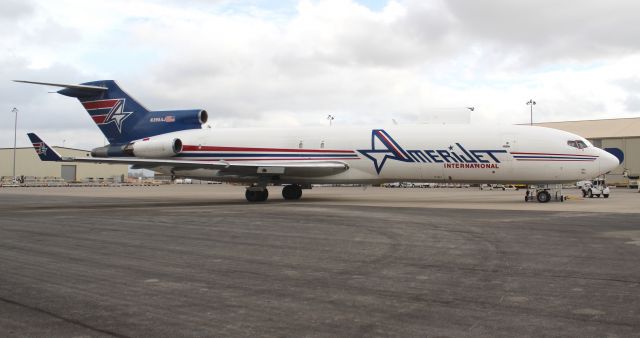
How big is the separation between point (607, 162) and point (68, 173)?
3620 inches

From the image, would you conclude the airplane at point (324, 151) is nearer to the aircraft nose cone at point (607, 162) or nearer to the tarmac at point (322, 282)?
the aircraft nose cone at point (607, 162)

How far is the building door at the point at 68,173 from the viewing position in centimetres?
9475

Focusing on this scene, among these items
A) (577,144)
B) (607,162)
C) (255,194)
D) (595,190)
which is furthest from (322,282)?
(595,190)

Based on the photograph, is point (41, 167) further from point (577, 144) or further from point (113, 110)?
point (577, 144)

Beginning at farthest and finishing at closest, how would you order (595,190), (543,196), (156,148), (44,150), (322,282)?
(595,190) < (156,148) < (543,196) < (44,150) < (322,282)

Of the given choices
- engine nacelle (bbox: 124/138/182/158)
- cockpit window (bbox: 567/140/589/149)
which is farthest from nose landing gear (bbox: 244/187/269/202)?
cockpit window (bbox: 567/140/589/149)

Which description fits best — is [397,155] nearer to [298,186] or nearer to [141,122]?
[298,186]

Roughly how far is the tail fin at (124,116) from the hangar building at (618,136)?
5312 cm

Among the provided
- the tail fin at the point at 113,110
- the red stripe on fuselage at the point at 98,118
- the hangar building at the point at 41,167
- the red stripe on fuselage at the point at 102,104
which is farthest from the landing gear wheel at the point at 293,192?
the hangar building at the point at 41,167

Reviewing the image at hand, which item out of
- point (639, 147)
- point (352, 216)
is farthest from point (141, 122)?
point (639, 147)

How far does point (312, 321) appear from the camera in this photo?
508 cm

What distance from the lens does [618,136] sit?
69.9 metres

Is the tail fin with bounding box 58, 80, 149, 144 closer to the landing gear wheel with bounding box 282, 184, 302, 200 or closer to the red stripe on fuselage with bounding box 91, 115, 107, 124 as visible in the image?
the red stripe on fuselage with bounding box 91, 115, 107, 124

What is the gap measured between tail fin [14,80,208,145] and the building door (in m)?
72.3
